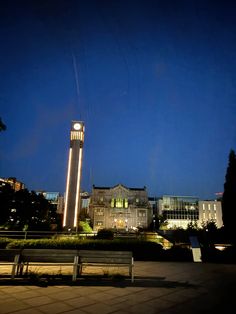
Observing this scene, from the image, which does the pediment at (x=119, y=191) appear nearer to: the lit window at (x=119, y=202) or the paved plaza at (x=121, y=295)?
the lit window at (x=119, y=202)

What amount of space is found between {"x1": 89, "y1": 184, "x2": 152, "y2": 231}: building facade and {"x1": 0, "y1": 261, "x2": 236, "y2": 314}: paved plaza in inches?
3131

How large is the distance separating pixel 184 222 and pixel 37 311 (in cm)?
10243

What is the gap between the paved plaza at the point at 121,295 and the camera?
22.5 ft

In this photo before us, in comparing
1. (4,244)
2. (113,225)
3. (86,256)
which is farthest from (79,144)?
(86,256)

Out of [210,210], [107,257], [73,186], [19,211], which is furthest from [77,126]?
[210,210]

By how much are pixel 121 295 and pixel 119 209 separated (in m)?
84.5

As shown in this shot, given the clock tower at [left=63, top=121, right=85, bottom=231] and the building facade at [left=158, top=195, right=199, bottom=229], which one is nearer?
the clock tower at [left=63, top=121, right=85, bottom=231]

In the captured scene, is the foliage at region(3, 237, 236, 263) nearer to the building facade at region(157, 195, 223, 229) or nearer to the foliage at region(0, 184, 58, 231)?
the foliage at region(0, 184, 58, 231)

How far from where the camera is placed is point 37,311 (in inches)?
259

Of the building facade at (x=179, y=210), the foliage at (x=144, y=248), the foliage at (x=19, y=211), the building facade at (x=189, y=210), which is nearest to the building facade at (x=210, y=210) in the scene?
the building facade at (x=189, y=210)

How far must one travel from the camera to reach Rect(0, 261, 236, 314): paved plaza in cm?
687

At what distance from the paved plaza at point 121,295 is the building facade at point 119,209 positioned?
7953cm

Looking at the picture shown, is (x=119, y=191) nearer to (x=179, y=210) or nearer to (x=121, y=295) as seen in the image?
(x=179, y=210)

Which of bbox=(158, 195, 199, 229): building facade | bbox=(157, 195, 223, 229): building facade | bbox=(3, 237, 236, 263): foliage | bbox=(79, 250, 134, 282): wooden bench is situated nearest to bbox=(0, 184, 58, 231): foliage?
bbox=(3, 237, 236, 263): foliage
